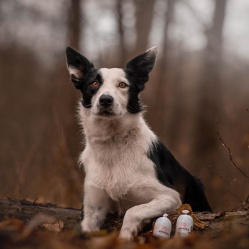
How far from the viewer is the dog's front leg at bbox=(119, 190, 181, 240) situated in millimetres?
4047

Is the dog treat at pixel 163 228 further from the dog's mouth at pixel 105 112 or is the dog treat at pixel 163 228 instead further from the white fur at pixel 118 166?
the dog's mouth at pixel 105 112

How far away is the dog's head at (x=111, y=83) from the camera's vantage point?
4.62 meters

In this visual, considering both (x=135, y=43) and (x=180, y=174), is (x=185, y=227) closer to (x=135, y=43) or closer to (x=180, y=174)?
(x=180, y=174)

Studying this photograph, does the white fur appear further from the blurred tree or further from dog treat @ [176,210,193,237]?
the blurred tree

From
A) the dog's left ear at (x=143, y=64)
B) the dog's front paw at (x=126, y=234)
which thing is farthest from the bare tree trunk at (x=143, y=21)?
the dog's front paw at (x=126, y=234)

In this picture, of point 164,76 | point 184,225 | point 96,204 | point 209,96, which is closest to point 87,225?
point 96,204

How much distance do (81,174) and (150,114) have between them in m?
2.78

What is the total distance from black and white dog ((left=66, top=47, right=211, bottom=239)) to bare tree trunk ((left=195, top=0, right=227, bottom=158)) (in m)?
7.03

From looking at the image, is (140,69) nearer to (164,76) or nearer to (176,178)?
(176,178)

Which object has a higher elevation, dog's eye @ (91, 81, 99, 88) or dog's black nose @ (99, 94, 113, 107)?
dog's eye @ (91, 81, 99, 88)

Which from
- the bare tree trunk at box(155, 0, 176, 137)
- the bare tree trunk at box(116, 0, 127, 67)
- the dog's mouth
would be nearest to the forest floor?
the dog's mouth

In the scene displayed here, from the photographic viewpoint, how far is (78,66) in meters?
5.26

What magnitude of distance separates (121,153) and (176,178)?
744 millimetres

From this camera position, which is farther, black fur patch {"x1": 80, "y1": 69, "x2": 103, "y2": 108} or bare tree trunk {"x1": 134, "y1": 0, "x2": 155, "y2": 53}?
bare tree trunk {"x1": 134, "y1": 0, "x2": 155, "y2": 53}
